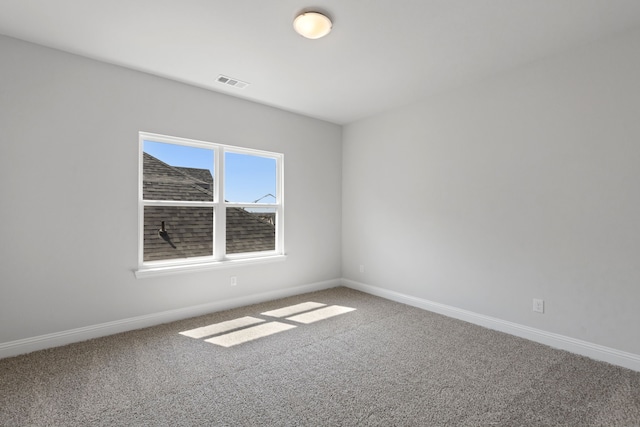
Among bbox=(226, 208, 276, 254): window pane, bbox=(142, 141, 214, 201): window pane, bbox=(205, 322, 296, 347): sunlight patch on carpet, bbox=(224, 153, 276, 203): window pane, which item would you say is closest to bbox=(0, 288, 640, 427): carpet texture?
bbox=(205, 322, 296, 347): sunlight patch on carpet

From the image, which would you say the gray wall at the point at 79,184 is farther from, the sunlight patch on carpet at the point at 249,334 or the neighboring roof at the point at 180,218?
the sunlight patch on carpet at the point at 249,334

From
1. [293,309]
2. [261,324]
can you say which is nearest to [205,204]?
[261,324]

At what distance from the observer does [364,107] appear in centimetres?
413

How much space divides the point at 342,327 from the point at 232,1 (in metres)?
3.02

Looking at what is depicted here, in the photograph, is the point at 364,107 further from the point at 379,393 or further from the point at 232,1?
the point at 379,393

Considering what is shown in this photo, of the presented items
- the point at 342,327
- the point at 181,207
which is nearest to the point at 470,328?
the point at 342,327

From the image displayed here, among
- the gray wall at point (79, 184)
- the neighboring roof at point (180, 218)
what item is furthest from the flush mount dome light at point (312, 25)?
the neighboring roof at point (180, 218)

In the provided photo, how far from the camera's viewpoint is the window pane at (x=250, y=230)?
153 inches

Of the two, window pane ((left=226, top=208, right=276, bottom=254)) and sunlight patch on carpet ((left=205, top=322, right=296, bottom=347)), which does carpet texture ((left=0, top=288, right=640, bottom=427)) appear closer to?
sunlight patch on carpet ((left=205, top=322, right=296, bottom=347))

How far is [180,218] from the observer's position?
3480 mm

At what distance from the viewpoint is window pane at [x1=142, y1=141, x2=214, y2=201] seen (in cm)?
331

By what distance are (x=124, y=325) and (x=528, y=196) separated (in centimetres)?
Result: 418

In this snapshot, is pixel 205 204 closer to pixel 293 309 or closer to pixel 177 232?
pixel 177 232

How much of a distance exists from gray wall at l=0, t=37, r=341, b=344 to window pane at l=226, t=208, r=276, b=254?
0.34 m
